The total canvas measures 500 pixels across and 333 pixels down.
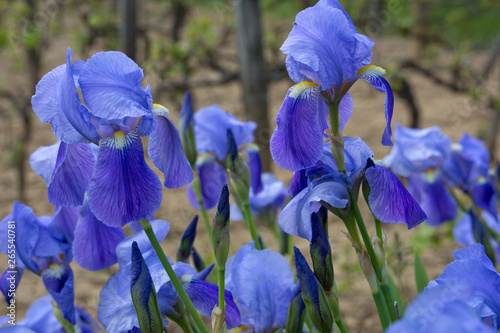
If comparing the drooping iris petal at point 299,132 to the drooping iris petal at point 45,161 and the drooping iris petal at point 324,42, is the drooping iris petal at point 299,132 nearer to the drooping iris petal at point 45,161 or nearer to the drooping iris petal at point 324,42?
the drooping iris petal at point 324,42

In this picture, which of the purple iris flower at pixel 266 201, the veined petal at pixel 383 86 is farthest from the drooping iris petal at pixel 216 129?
the veined petal at pixel 383 86

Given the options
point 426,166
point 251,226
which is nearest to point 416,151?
point 426,166

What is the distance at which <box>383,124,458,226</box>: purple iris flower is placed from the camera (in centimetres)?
185

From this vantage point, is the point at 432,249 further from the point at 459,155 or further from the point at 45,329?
the point at 45,329

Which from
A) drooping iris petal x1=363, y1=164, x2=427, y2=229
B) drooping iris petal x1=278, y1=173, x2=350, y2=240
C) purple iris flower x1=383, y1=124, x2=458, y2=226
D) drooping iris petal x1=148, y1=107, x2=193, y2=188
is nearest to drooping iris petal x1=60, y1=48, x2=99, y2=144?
drooping iris petal x1=148, y1=107, x2=193, y2=188

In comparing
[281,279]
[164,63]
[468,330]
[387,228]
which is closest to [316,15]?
[281,279]

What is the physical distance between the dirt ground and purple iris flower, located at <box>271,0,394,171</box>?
433mm

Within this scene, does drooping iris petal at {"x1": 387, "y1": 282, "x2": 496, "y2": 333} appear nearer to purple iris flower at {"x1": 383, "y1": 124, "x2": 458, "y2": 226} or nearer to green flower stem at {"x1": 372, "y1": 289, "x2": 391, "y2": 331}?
green flower stem at {"x1": 372, "y1": 289, "x2": 391, "y2": 331}

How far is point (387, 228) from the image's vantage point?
4070 millimetres

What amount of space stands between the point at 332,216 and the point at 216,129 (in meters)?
2.71

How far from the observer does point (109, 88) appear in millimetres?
844

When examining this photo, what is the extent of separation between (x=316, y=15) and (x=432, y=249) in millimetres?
3100

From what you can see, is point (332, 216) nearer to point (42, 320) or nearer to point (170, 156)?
point (42, 320)

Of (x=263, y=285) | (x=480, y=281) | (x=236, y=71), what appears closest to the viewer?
(x=480, y=281)
